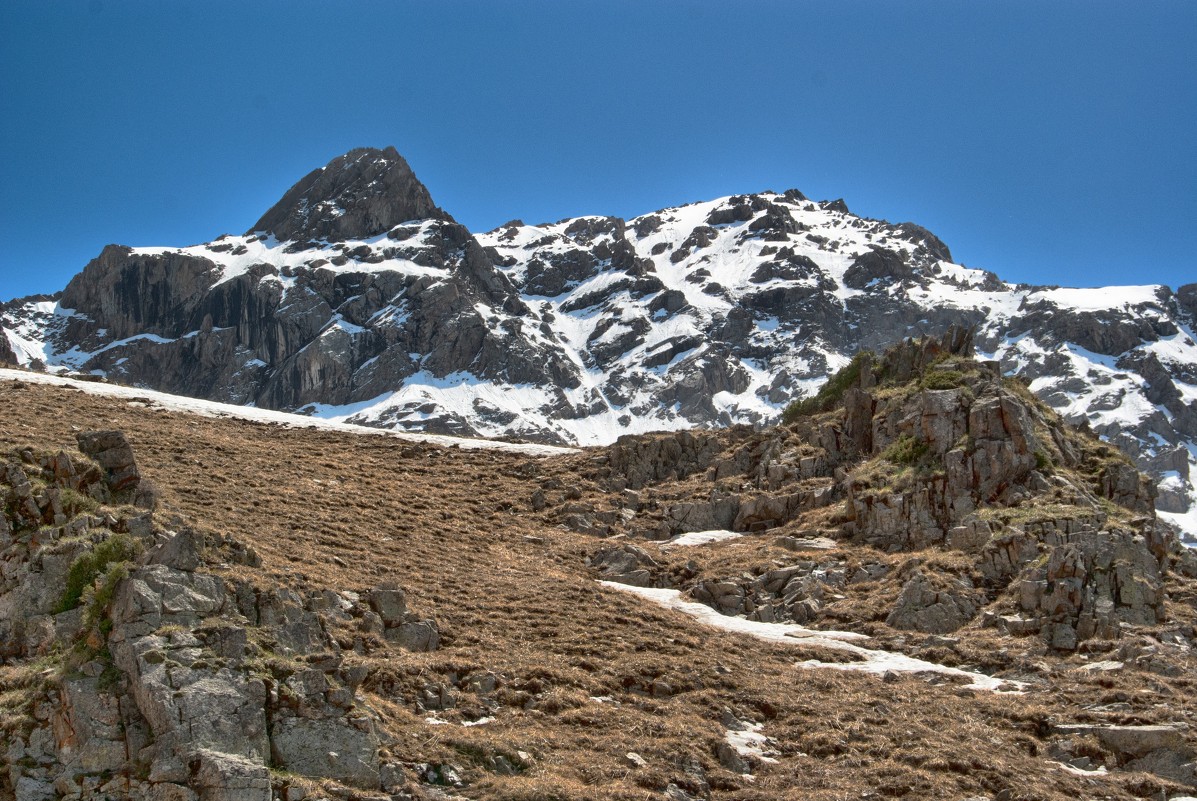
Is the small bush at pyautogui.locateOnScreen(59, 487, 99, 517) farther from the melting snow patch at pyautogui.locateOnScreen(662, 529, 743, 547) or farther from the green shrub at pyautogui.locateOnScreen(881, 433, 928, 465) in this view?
the green shrub at pyautogui.locateOnScreen(881, 433, 928, 465)

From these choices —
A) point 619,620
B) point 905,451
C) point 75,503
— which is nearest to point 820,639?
point 619,620

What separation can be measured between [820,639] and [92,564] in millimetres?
12487

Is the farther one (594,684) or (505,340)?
(505,340)

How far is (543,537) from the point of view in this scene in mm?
26422

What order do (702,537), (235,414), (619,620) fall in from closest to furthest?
(619,620)
(702,537)
(235,414)

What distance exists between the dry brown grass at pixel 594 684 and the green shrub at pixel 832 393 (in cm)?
860

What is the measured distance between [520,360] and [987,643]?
152 metres

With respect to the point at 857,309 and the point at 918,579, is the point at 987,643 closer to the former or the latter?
the point at 918,579

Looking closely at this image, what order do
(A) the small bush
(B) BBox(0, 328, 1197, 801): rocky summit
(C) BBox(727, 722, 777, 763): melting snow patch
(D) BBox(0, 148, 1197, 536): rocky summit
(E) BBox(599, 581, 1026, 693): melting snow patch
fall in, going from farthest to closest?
(D) BBox(0, 148, 1197, 536): rocky summit < (E) BBox(599, 581, 1026, 693): melting snow patch < (A) the small bush < (C) BBox(727, 722, 777, 763): melting snow patch < (B) BBox(0, 328, 1197, 801): rocky summit

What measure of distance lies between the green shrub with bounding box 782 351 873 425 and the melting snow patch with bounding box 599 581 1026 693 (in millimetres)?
12094

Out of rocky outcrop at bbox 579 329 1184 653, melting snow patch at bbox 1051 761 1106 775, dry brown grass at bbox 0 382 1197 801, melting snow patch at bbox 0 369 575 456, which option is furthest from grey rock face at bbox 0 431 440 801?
melting snow patch at bbox 0 369 575 456

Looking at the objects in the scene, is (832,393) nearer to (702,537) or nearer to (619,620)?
(702,537)

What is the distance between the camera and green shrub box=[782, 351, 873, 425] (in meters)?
32.4

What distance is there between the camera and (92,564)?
13219 mm
